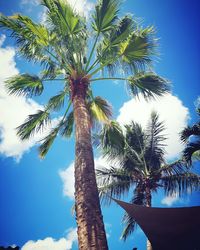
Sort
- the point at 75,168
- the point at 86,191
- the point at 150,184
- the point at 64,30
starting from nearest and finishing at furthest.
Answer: the point at 86,191
the point at 75,168
the point at 64,30
the point at 150,184

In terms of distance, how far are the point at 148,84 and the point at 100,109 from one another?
2105 mm

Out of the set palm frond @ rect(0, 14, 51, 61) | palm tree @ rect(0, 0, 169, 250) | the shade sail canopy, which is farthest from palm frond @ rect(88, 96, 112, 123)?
the shade sail canopy

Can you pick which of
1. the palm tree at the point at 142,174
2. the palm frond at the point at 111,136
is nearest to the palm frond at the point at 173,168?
the palm tree at the point at 142,174

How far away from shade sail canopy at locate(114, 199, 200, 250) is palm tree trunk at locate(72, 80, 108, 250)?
1.70 meters

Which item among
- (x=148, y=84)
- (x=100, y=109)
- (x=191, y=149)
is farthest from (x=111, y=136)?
(x=191, y=149)

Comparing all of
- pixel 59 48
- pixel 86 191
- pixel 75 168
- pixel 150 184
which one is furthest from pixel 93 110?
pixel 150 184

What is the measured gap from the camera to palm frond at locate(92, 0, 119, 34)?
27.9ft

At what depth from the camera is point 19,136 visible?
10.0 metres

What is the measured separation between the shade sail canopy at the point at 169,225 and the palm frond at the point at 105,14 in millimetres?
5826

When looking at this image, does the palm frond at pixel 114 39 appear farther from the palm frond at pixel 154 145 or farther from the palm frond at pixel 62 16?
the palm frond at pixel 154 145

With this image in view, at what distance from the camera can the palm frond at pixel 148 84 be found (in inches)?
380

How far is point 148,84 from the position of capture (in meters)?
9.75

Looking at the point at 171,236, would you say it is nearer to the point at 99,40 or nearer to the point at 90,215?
the point at 90,215

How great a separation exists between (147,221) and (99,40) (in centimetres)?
658
